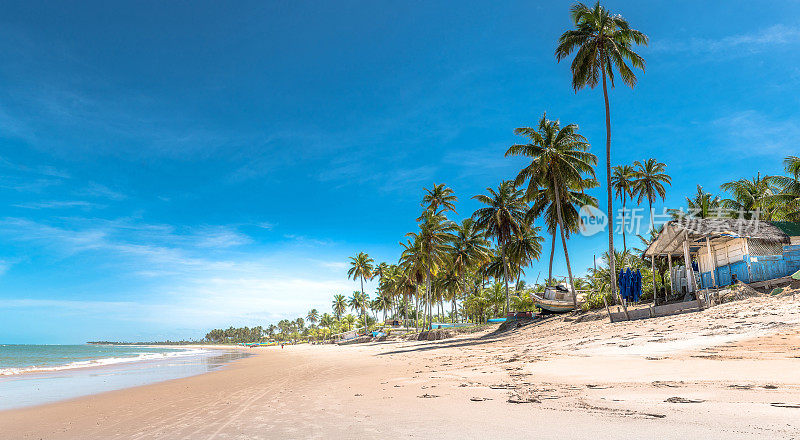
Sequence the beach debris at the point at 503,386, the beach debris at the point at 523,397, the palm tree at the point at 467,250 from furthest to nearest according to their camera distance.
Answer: the palm tree at the point at 467,250, the beach debris at the point at 503,386, the beach debris at the point at 523,397

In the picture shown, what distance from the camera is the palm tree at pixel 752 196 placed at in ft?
121

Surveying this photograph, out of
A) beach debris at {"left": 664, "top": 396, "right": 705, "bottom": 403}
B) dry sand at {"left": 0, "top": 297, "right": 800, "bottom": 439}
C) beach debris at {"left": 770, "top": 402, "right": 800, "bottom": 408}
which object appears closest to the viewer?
beach debris at {"left": 770, "top": 402, "right": 800, "bottom": 408}

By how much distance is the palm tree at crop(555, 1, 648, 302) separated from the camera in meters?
25.3

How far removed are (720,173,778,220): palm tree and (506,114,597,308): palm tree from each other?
1633 cm

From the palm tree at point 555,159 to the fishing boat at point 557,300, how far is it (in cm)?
171

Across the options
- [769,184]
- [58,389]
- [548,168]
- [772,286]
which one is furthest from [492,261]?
[58,389]

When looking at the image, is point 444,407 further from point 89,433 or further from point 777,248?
point 777,248

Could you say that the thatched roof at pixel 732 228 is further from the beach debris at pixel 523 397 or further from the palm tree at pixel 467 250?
the palm tree at pixel 467 250

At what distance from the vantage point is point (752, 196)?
128 feet

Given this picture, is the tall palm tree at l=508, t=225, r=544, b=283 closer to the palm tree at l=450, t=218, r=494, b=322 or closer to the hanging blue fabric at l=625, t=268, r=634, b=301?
the palm tree at l=450, t=218, r=494, b=322

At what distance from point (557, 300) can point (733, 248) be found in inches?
408

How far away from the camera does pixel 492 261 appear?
49.1 metres

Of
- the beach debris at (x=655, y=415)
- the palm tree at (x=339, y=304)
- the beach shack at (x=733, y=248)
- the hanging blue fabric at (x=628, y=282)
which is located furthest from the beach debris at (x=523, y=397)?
the palm tree at (x=339, y=304)

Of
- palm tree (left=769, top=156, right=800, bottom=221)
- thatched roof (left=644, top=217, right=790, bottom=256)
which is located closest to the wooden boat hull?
thatched roof (left=644, top=217, right=790, bottom=256)
